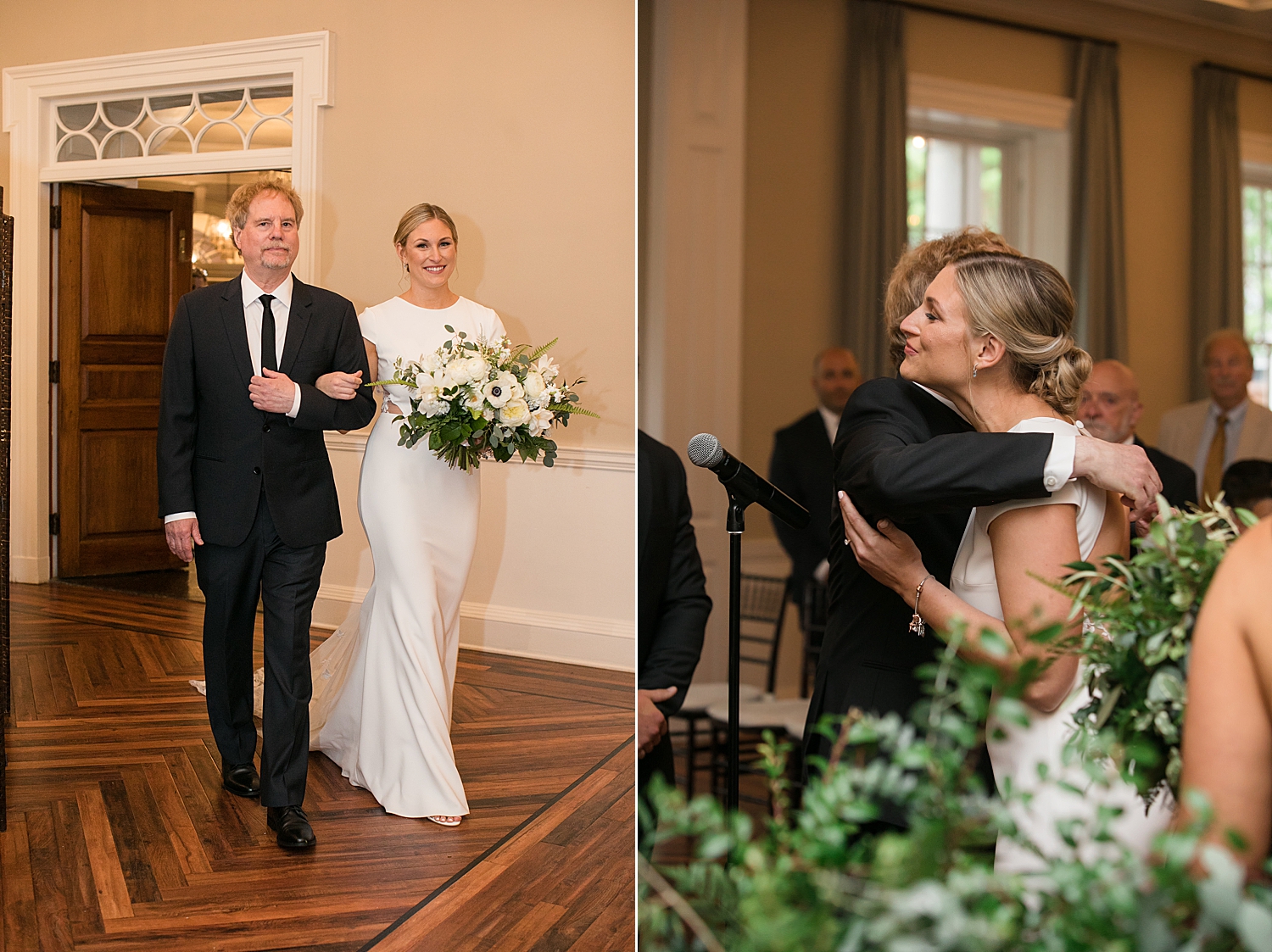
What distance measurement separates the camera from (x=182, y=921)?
2410mm

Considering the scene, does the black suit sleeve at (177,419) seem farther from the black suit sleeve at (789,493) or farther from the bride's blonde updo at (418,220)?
the black suit sleeve at (789,493)

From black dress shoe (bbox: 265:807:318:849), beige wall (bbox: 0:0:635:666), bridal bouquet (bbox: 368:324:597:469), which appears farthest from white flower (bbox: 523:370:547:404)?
beige wall (bbox: 0:0:635:666)

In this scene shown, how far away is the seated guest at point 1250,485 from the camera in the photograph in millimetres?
1381

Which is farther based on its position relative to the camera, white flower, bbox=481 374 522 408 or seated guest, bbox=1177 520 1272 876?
white flower, bbox=481 374 522 408

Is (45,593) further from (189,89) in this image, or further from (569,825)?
(569,825)

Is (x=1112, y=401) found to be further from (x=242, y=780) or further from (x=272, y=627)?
(x=242, y=780)

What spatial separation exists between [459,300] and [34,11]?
428 cm

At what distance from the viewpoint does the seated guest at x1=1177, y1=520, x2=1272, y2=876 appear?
0.77m

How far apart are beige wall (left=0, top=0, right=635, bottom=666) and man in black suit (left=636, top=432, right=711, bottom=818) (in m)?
3.64

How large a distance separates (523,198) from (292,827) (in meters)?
3.12

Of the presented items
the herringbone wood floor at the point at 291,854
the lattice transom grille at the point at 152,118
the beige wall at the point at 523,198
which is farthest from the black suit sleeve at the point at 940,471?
the lattice transom grille at the point at 152,118

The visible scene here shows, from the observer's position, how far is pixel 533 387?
10.2ft

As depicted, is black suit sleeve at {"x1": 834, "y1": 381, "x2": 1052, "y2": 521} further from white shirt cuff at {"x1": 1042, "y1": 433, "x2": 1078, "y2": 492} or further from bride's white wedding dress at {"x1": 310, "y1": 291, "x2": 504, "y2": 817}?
bride's white wedding dress at {"x1": 310, "y1": 291, "x2": 504, "y2": 817}

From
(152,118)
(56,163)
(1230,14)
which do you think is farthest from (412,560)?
(56,163)
